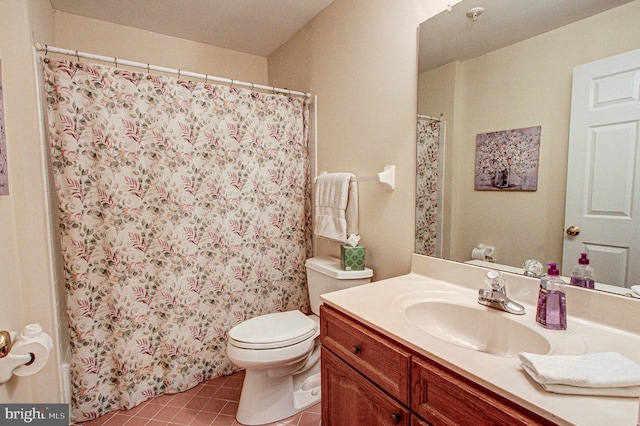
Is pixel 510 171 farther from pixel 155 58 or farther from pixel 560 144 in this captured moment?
pixel 155 58

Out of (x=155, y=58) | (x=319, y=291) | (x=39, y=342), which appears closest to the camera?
(x=39, y=342)

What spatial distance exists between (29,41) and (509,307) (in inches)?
84.3

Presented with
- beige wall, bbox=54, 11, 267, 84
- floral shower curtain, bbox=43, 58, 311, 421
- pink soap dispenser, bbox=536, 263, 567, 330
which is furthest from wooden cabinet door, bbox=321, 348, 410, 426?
beige wall, bbox=54, 11, 267, 84

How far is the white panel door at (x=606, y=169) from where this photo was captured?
854 mm

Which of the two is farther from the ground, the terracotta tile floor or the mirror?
the mirror

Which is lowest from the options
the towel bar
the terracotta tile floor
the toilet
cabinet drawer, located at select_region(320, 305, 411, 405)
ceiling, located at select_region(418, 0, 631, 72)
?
the terracotta tile floor

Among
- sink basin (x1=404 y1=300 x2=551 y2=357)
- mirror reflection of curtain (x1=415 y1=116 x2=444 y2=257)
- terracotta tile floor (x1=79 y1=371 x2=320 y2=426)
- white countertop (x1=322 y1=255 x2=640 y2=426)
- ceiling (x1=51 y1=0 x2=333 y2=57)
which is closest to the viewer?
white countertop (x1=322 y1=255 x2=640 y2=426)

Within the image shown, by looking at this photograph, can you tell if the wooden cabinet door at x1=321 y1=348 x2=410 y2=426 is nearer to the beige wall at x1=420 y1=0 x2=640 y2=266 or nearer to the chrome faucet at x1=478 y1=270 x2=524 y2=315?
the chrome faucet at x1=478 y1=270 x2=524 y2=315

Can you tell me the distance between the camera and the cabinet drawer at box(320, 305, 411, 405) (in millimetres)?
860

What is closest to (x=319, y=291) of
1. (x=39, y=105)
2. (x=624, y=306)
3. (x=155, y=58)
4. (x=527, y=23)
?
(x=624, y=306)

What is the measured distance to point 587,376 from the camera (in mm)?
608

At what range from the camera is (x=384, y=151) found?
1.62 metres

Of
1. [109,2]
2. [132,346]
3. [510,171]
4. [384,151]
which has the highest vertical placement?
[109,2]

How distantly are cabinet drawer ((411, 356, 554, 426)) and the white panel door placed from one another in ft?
1.93
